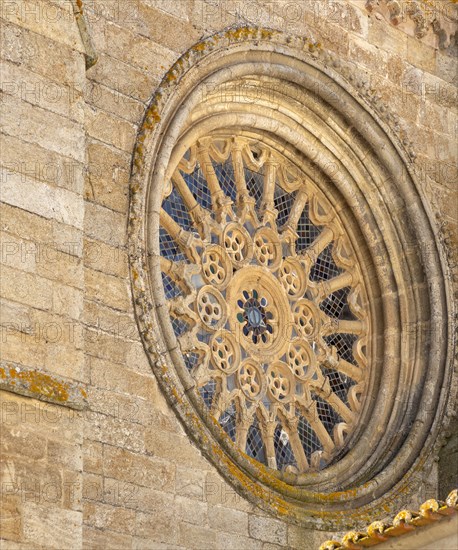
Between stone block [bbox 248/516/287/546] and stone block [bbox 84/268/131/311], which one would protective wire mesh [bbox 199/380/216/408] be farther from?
stone block [bbox 84/268/131/311]

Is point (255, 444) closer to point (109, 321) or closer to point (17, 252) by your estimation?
point (109, 321)

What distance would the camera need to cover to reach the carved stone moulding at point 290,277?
48.5 feet

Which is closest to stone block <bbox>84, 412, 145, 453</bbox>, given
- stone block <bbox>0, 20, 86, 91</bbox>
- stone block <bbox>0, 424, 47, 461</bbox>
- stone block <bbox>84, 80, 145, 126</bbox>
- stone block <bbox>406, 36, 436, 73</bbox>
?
stone block <bbox>0, 424, 47, 461</bbox>

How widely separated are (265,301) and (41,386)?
429cm

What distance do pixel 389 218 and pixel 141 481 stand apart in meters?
4.53

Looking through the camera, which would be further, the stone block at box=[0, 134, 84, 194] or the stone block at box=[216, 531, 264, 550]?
the stone block at box=[216, 531, 264, 550]

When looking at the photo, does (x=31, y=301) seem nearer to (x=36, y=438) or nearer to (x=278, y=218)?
(x=36, y=438)

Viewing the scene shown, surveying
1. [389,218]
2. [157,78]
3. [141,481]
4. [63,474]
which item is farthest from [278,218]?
[63,474]

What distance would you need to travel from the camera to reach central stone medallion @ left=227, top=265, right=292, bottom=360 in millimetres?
15719

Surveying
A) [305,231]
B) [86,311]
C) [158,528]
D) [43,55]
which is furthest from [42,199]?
[305,231]

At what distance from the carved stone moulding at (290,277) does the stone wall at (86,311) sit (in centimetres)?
23

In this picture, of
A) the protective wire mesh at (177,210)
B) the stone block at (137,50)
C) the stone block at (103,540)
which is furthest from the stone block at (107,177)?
the stone block at (103,540)

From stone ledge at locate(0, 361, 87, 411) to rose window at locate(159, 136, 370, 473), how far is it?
2.75m

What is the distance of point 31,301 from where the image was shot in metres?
12.3
